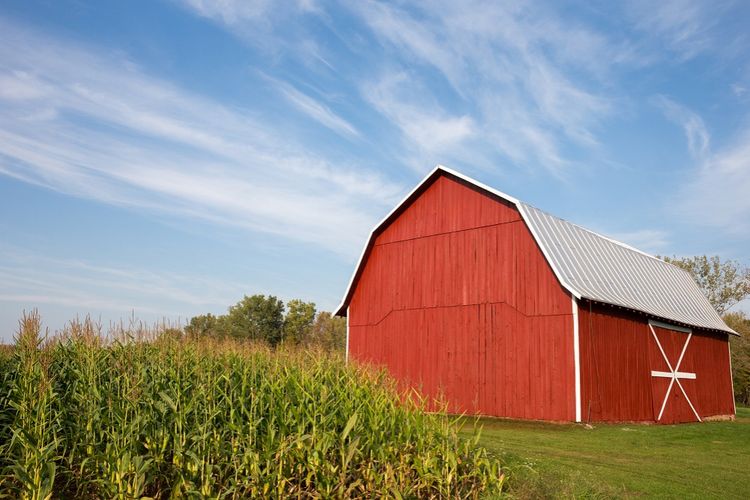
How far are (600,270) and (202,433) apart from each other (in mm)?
16697

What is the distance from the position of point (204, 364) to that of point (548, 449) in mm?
6914

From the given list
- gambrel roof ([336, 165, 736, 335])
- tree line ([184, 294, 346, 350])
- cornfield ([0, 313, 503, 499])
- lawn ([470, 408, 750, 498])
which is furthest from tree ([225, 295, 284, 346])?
cornfield ([0, 313, 503, 499])

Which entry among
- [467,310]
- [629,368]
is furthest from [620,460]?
[467,310]

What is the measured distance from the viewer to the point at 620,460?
1118cm

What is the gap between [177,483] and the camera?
5.88 metres

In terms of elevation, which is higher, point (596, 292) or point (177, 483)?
point (596, 292)

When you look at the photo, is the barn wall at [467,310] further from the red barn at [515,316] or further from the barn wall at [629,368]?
→ the barn wall at [629,368]

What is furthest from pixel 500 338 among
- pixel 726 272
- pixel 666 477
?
pixel 726 272

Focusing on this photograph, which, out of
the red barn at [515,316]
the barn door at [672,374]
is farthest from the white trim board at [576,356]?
the barn door at [672,374]

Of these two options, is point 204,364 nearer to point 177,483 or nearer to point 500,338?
point 177,483

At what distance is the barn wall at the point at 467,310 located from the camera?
58.7 feet

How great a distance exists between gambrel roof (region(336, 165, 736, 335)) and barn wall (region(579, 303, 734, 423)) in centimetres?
59

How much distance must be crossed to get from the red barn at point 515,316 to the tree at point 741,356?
26.1 metres

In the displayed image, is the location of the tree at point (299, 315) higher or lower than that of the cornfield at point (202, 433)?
higher
